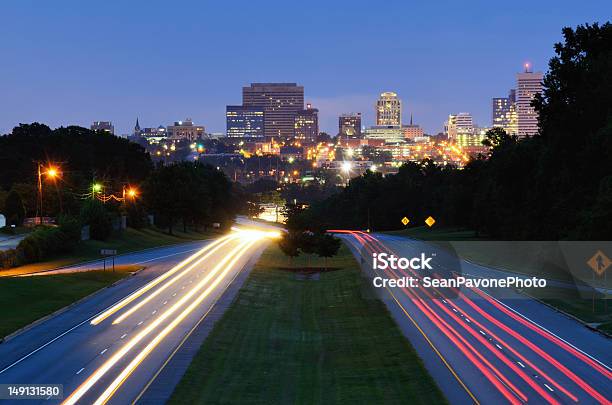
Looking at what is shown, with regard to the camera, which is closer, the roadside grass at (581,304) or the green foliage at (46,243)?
the roadside grass at (581,304)

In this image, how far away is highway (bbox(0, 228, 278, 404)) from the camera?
37.1 m

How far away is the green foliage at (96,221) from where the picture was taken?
366 ft

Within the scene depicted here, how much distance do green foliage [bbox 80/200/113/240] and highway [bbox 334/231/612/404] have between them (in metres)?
49.9

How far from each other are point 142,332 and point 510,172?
65722 mm

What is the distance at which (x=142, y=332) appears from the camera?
166 feet

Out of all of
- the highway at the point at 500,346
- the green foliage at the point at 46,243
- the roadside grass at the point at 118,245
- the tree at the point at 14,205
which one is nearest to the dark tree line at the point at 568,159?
the highway at the point at 500,346

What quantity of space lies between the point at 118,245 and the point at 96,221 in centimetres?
444

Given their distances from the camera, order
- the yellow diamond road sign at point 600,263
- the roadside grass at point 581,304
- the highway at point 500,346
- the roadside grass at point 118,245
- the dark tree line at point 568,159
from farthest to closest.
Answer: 1. the roadside grass at point 118,245
2. the dark tree line at point 568,159
3. the yellow diamond road sign at point 600,263
4. the roadside grass at point 581,304
5. the highway at point 500,346

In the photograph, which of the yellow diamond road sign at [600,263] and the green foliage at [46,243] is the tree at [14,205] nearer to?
the green foliage at [46,243]

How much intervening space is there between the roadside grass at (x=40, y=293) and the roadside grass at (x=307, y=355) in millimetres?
11630

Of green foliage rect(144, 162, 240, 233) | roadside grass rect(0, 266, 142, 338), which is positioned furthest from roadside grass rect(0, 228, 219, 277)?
roadside grass rect(0, 266, 142, 338)

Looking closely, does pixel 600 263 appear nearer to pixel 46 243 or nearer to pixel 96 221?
pixel 46 243

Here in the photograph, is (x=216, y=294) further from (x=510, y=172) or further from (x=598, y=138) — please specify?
(x=510, y=172)

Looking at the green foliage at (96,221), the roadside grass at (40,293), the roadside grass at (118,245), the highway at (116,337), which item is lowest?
the highway at (116,337)
